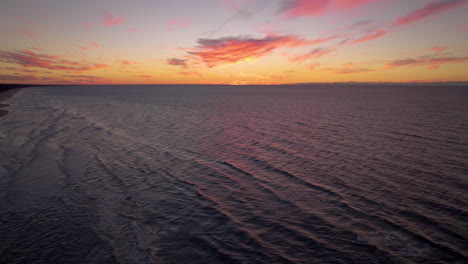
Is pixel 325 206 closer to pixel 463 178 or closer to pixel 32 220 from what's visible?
pixel 463 178

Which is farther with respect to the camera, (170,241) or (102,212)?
(102,212)

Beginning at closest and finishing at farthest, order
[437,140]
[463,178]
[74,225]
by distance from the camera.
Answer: [74,225] → [463,178] → [437,140]

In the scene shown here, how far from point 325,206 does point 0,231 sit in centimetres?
1497

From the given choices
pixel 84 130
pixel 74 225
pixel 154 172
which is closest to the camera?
pixel 74 225

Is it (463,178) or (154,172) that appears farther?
(154,172)

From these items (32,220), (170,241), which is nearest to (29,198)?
(32,220)

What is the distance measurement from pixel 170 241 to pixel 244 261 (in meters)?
3.23

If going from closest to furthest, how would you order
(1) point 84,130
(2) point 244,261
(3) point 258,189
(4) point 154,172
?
1. (2) point 244,261
2. (3) point 258,189
3. (4) point 154,172
4. (1) point 84,130

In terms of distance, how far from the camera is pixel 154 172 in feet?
60.3

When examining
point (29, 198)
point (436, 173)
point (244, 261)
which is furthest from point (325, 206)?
point (29, 198)

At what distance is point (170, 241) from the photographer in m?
10.2

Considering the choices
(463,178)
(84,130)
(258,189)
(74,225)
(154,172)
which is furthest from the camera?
(84,130)

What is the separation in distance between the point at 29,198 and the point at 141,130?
2186cm

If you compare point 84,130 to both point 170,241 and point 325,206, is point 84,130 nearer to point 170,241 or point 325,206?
point 170,241
